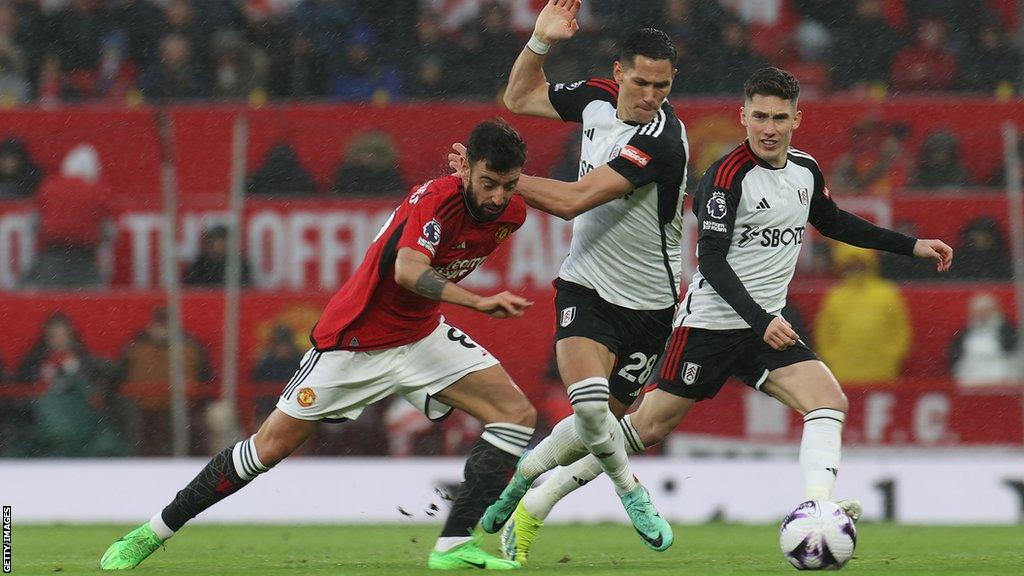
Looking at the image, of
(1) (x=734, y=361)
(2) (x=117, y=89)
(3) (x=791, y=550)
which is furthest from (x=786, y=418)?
(2) (x=117, y=89)

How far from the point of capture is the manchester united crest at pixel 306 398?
6.59m

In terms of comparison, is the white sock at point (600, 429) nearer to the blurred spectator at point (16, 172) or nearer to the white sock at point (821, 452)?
the white sock at point (821, 452)

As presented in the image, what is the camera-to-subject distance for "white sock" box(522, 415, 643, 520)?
7.26m

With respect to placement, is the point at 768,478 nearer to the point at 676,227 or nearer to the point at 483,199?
the point at 676,227

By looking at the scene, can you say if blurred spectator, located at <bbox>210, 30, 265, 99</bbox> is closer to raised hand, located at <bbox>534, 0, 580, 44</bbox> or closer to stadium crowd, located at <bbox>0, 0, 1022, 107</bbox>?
stadium crowd, located at <bbox>0, 0, 1022, 107</bbox>

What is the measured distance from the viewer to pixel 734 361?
710 centimetres

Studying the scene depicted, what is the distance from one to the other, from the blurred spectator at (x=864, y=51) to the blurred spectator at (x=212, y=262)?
544cm

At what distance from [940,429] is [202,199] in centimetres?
567

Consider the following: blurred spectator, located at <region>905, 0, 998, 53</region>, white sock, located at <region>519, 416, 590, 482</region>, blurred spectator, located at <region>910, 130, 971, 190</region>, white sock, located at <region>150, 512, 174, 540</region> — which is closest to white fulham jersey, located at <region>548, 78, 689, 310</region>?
white sock, located at <region>519, 416, 590, 482</region>

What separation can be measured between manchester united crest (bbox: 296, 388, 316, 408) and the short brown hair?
2289 mm

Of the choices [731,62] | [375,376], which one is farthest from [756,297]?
[731,62]

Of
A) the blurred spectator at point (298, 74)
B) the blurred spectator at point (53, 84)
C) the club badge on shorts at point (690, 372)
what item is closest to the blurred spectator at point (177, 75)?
the blurred spectator at point (298, 74)

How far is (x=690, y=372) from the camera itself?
716 cm

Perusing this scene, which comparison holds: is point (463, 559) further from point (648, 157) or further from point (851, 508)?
point (648, 157)
